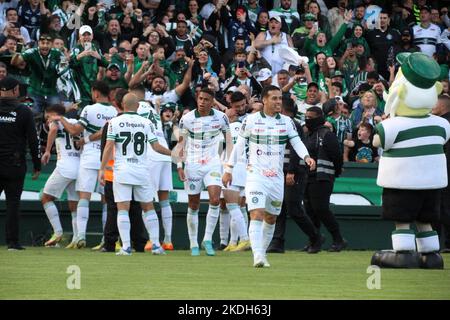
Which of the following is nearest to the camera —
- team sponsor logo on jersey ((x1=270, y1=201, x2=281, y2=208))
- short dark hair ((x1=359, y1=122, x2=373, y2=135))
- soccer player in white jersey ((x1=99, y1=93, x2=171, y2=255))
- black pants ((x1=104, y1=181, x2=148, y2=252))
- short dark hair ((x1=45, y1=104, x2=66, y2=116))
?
team sponsor logo on jersey ((x1=270, y1=201, x2=281, y2=208))

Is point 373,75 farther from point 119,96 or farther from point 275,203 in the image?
point 275,203

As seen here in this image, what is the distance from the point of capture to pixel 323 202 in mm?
19453

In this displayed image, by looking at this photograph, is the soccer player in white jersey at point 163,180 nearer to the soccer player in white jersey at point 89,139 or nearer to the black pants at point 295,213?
the soccer player in white jersey at point 89,139

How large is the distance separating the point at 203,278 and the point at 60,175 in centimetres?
699

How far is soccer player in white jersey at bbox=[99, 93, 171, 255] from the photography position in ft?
56.7

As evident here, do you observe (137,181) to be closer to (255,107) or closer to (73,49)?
(255,107)

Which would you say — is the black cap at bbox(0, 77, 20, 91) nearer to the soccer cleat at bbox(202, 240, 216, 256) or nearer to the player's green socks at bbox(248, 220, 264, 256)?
the soccer cleat at bbox(202, 240, 216, 256)

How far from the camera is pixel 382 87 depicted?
2408 cm

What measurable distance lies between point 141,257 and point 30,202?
3.83 m

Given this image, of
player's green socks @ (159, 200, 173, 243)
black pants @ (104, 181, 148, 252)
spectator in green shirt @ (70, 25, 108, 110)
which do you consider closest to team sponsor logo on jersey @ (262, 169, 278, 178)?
black pants @ (104, 181, 148, 252)

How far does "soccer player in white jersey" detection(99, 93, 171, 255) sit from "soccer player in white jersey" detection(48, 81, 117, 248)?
1858 mm

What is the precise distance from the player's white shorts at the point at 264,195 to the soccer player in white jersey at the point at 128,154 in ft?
8.81

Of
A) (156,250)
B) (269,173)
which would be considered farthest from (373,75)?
(269,173)
